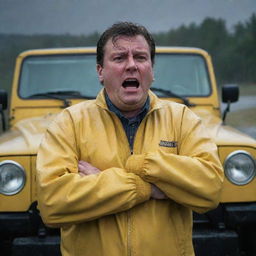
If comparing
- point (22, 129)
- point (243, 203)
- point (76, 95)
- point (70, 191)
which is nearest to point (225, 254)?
point (243, 203)

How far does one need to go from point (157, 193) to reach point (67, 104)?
2326mm

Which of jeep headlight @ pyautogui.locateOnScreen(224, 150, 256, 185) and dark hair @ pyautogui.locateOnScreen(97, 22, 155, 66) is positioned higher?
dark hair @ pyautogui.locateOnScreen(97, 22, 155, 66)

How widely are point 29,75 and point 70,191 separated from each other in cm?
279

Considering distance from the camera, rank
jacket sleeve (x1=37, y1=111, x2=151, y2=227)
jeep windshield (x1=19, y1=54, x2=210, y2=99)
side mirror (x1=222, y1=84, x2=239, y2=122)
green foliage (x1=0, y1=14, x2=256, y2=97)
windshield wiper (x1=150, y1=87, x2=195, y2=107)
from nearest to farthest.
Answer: jacket sleeve (x1=37, y1=111, x2=151, y2=227) → windshield wiper (x1=150, y1=87, x2=195, y2=107) → jeep windshield (x1=19, y1=54, x2=210, y2=99) → side mirror (x1=222, y1=84, x2=239, y2=122) → green foliage (x1=0, y1=14, x2=256, y2=97)

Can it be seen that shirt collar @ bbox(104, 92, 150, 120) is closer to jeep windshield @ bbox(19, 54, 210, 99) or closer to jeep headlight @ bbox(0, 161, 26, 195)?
jeep headlight @ bbox(0, 161, 26, 195)

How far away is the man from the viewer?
191 cm

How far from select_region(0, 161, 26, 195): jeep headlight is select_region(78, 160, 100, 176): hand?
0.95 meters

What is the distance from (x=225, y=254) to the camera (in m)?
2.88

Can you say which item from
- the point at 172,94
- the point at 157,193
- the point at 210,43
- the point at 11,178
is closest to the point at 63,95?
the point at 172,94

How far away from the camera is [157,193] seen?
6.48ft

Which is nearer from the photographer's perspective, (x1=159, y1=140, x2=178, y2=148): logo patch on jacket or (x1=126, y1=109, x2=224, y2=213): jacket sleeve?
(x1=126, y1=109, x2=224, y2=213): jacket sleeve

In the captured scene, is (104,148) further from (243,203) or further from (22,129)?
(22,129)

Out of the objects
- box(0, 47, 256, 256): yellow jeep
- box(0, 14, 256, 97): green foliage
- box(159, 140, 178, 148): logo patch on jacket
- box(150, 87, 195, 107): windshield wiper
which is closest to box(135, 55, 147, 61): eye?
box(159, 140, 178, 148): logo patch on jacket

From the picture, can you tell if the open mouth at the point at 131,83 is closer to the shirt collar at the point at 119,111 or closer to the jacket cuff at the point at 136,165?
the shirt collar at the point at 119,111
